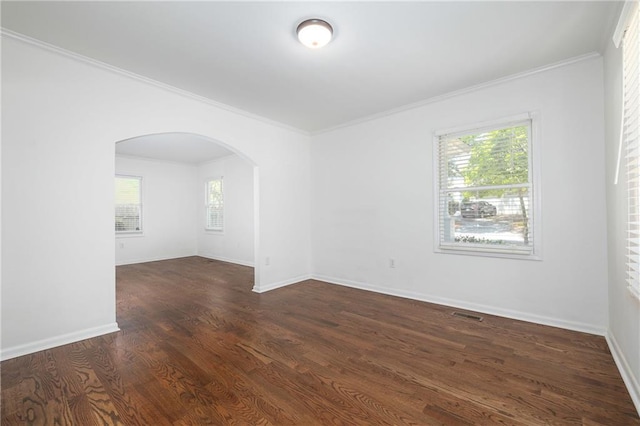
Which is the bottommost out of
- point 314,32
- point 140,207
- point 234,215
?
point 234,215

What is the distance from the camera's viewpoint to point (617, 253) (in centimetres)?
224

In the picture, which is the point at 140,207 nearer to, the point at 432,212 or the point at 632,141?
the point at 432,212

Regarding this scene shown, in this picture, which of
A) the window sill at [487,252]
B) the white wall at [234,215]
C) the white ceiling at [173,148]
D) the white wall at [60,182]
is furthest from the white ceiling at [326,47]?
the white wall at [234,215]

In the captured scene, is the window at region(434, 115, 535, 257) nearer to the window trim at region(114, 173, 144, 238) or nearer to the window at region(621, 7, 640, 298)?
the window at region(621, 7, 640, 298)

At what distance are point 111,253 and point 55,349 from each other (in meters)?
0.92

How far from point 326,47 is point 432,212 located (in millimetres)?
2396

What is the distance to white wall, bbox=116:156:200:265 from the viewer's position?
6840 millimetres

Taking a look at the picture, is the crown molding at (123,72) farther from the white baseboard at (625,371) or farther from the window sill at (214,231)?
the white baseboard at (625,371)

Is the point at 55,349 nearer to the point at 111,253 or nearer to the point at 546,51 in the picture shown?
the point at 111,253

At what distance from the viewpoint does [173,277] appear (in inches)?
208

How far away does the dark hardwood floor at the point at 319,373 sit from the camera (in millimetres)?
1679

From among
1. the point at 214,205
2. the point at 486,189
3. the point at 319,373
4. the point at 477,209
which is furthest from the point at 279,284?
the point at 214,205

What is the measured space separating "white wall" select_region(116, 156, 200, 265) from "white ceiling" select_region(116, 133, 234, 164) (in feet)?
1.15

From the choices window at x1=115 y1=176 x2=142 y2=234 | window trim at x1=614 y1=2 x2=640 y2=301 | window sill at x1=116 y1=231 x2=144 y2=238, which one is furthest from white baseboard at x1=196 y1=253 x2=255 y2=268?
window trim at x1=614 y1=2 x2=640 y2=301
